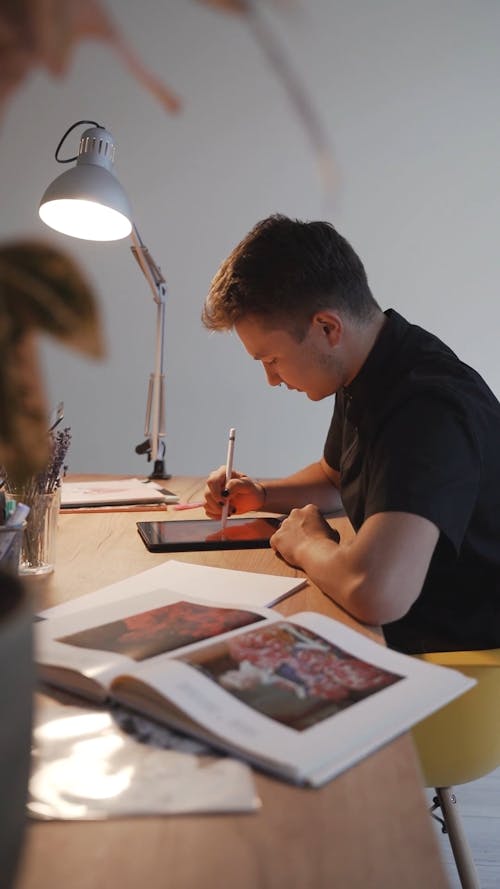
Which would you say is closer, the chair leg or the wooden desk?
the wooden desk

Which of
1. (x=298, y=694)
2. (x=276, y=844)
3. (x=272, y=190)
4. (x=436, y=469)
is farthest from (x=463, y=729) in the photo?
(x=272, y=190)

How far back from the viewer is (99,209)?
1.58 meters

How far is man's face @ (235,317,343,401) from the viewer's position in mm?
1187

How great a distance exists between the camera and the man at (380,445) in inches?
34.1

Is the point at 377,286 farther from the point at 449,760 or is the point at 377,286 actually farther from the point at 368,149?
the point at 449,760

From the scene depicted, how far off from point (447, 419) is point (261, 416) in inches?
77.6

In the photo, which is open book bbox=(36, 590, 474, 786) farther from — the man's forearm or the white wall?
the white wall

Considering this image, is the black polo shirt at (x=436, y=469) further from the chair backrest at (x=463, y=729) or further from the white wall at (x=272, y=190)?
the white wall at (x=272, y=190)

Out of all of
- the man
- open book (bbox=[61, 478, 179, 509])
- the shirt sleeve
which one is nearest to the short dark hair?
the man

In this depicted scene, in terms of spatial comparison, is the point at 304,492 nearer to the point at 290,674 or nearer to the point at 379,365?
the point at 379,365

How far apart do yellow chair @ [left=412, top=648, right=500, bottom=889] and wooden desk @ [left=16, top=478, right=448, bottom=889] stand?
435 mm

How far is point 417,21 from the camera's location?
2754 millimetres

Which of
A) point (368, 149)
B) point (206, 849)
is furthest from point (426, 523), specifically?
point (368, 149)

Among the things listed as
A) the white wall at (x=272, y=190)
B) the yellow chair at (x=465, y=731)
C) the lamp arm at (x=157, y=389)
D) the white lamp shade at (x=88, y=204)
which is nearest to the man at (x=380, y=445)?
the yellow chair at (x=465, y=731)
